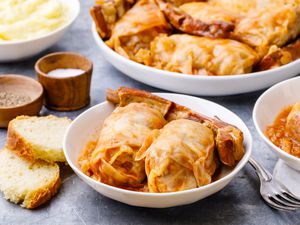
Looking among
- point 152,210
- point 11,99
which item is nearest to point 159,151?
point 152,210

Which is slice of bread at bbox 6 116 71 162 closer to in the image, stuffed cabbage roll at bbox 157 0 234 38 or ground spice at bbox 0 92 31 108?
ground spice at bbox 0 92 31 108

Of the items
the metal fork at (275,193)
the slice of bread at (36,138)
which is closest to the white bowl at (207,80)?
the slice of bread at (36,138)

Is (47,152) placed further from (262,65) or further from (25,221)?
(262,65)

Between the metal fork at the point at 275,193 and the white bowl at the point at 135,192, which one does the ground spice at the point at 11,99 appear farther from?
the metal fork at the point at 275,193

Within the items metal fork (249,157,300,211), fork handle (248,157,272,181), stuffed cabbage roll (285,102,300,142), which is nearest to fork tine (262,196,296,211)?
metal fork (249,157,300,211)

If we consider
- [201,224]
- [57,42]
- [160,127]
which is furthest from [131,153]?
[57,42]
